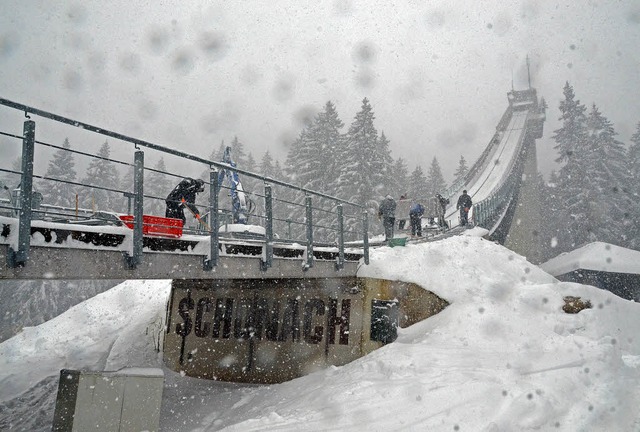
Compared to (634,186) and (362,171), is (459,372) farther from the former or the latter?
(634,186)

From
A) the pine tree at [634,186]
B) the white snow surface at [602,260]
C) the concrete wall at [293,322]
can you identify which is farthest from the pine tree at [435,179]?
the concrete wall at [293,322]

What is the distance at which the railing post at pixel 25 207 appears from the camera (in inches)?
173

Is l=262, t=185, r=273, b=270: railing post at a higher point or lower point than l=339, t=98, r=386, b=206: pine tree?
lower

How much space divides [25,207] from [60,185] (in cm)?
4155

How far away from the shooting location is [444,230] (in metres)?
17.8

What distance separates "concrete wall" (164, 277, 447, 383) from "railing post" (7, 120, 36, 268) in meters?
6.65

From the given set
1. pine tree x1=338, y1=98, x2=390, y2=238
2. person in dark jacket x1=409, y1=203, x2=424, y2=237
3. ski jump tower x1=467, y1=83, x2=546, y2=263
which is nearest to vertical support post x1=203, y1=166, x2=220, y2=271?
person in dark jacket x1=409, y1=203, x2=424, y2=237

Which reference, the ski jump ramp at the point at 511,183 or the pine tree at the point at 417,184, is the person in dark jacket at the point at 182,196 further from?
the pine tree at the point at 417,184

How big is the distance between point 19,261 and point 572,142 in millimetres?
47000

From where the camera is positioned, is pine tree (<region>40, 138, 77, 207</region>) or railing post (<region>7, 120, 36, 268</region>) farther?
pine tree (<region>40, 138, 77, 207</region>)

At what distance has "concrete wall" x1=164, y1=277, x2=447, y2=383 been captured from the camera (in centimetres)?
1011

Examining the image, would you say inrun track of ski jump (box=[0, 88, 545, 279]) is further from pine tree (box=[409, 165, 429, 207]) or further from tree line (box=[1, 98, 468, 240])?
pine tree (box=[409, 165, 429, 207])

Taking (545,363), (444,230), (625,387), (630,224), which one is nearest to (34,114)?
(545,363)

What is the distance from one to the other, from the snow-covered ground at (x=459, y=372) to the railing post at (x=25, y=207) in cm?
364
